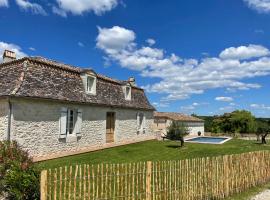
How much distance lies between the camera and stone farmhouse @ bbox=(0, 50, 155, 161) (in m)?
15.5

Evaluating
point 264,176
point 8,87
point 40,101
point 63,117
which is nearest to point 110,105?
point 63,117

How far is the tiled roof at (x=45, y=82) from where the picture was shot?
15.9 metres

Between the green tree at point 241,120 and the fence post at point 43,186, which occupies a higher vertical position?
the green tree at point 241,120

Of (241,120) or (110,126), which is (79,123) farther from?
(241,120)

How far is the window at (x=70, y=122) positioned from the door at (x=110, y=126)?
3.96 metres

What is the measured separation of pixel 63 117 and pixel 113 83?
25.4 ft

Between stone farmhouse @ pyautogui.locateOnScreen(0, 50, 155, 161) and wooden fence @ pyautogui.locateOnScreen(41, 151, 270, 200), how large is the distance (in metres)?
8.25

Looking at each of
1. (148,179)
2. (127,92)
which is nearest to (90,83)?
(127,92)

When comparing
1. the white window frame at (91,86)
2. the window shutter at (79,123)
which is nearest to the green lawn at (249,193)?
the window shutter at (79,123)

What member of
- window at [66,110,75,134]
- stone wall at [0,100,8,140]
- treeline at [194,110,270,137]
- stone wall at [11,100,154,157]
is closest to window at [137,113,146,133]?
stone wall at [11,100,154,157]

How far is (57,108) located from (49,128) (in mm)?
1279

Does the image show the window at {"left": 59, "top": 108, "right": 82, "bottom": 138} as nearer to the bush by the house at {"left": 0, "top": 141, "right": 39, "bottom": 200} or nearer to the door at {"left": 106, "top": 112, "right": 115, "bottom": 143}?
the door at {"left": 106, "top": 112, "right": 115, "bottom": 143}

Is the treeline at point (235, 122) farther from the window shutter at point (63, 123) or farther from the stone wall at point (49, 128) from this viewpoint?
the window shutter at point (63, 123)

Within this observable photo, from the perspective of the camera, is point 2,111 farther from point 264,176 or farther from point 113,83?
point 264,176
